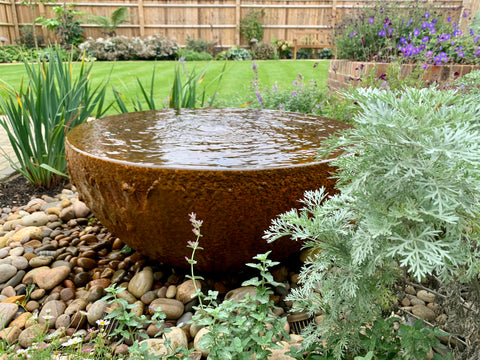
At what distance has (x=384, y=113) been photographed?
3.52 feet

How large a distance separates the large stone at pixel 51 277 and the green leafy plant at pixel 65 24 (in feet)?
46.5

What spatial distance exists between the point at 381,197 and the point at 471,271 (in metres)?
0.30

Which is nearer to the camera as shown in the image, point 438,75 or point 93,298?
point 93,298

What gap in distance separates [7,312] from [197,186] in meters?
1.26

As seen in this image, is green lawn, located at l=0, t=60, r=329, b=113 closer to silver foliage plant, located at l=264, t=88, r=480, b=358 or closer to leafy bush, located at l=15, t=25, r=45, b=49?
leafy bush, located at l=15, t=25, r=45, b=49

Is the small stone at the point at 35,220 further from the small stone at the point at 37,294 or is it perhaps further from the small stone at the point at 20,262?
the small stone at the point at 37,294

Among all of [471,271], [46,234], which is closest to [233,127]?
[46,234]

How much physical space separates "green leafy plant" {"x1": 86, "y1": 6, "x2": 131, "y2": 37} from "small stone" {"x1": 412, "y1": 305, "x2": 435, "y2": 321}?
1651cm

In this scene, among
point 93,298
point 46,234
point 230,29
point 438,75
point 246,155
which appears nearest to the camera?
point 246,155

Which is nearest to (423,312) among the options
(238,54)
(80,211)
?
(80,211)

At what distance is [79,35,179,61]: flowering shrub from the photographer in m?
14.6

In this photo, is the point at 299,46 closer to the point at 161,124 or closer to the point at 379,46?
the point at 379,46

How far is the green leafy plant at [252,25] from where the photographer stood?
15.9m

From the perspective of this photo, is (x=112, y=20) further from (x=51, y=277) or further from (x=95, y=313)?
(x=95, y=313)
